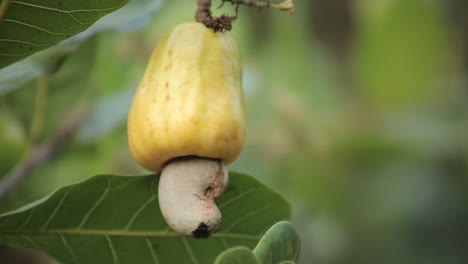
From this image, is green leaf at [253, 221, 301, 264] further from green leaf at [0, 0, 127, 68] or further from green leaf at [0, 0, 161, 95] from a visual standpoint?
green leaf at [0, 0, 161, 95]

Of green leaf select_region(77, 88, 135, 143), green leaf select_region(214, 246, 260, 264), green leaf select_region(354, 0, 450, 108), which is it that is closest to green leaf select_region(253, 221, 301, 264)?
green leaf select_region(214, 246, 260, 264)

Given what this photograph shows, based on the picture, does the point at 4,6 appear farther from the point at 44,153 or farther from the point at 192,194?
the point at 44,153

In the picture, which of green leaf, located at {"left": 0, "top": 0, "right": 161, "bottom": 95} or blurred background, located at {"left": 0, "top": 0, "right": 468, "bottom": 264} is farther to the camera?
blurred background, located at {"left": 0, "top": 0, "right": 468, "bottom": 264}

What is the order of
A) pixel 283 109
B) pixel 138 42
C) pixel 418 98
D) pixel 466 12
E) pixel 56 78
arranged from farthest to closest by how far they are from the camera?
pixel 466 12 < pixel 418 98 < pixel 283 109 < pixel 138 42 < pixel 56 78

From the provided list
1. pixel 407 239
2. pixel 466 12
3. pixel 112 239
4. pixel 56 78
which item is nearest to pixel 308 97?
pixel 407 239

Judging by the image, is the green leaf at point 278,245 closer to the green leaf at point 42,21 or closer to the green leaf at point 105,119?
the green leaf at point 42,21

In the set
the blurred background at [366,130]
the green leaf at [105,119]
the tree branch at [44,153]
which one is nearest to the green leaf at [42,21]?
the tree branch at [44,153]

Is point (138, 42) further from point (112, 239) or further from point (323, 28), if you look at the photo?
point (323, 28)
